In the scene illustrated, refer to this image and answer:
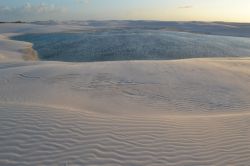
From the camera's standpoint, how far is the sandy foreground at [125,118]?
6309 mm

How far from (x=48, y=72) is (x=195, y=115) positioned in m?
7.09

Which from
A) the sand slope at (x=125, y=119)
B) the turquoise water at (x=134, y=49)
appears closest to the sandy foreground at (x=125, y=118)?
the sand slope at (x=125, y=119)

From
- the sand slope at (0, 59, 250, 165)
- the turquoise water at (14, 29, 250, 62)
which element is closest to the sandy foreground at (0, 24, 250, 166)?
the sand slope at (0, 59, 250, 165)

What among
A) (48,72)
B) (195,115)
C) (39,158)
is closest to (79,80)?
(48,72)

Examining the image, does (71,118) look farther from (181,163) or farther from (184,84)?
(184,84)

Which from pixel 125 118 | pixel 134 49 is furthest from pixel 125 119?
pixel 134 49

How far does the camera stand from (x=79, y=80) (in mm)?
12727

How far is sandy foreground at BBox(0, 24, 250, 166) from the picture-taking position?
6309 mm

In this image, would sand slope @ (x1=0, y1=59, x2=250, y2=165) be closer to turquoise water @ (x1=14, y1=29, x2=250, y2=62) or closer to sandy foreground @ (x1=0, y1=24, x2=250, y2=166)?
sandy foreground @ (x1=0, y1=24, x2=250, y2=166)

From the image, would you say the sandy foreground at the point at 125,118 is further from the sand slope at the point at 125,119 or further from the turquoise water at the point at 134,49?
the turquoise water at the point at 134,49

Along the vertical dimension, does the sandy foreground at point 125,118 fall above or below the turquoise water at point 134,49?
above

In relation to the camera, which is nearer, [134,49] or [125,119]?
[125,119]

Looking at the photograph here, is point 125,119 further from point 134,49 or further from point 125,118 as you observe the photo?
point 134,49

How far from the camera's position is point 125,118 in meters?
8.02
